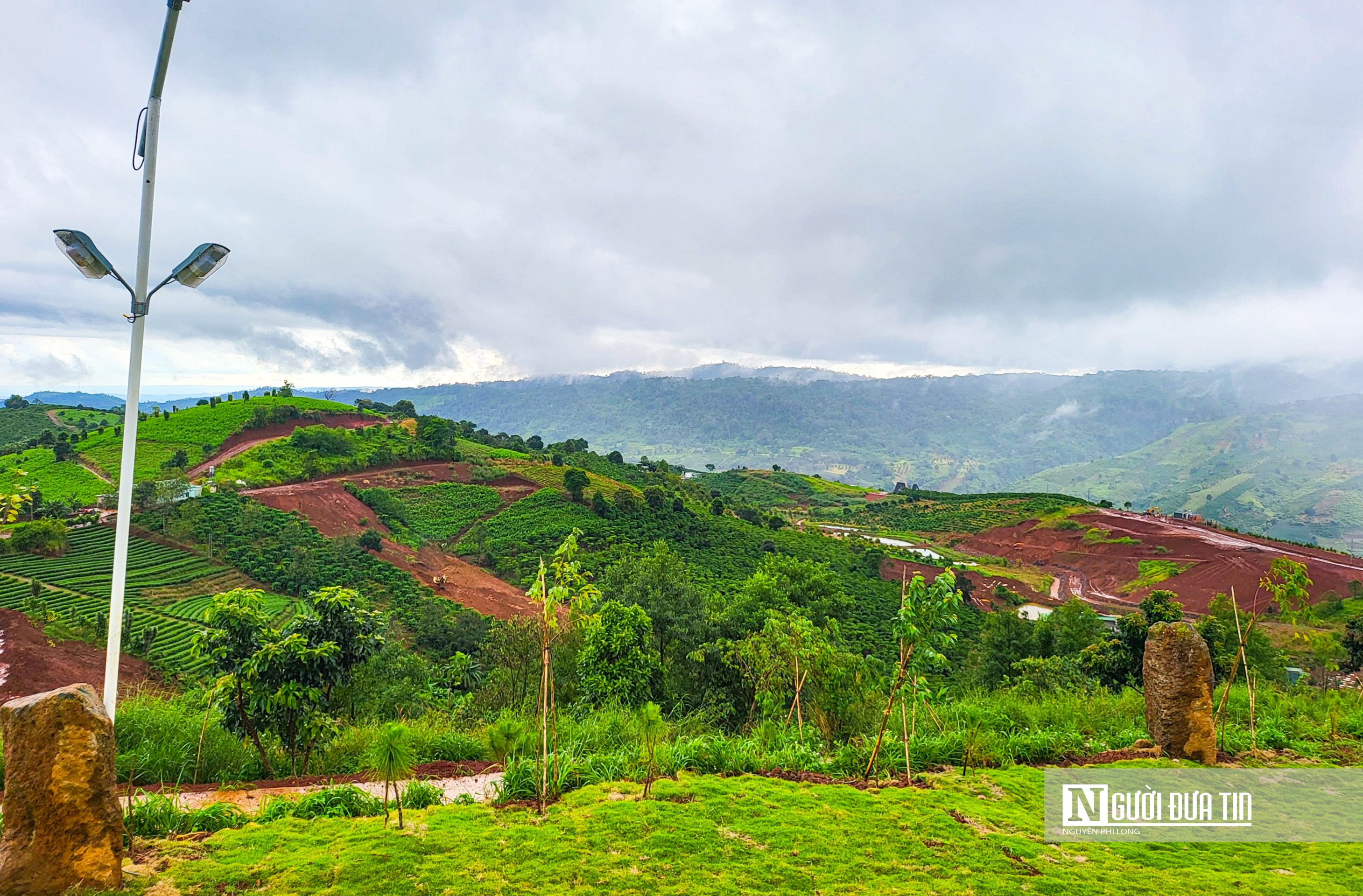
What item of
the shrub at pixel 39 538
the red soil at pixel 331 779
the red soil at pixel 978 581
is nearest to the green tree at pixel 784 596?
the red soil at pixel 331 779

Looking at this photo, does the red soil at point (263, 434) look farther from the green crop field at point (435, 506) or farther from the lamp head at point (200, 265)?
the lamp head at point (200, 265)

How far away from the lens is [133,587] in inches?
1554

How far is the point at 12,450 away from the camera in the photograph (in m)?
68.7

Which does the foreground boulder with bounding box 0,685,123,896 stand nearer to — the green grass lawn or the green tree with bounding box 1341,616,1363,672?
the green grass lawn

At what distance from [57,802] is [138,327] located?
3983mm

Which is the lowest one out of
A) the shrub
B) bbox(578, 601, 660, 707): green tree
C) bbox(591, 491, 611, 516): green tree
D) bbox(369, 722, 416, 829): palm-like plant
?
bbox(578, 601, 660, 707): green tree

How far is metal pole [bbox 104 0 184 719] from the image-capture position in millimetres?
5043

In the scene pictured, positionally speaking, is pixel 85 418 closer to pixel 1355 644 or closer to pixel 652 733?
pixel 652 733

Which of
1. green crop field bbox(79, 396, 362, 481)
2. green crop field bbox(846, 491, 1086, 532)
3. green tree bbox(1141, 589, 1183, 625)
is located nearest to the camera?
green tree bbox(1141, 589, 1183, 625)

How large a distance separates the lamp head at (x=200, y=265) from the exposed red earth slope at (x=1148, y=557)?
76100 mm

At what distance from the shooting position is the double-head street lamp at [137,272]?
16.1ft

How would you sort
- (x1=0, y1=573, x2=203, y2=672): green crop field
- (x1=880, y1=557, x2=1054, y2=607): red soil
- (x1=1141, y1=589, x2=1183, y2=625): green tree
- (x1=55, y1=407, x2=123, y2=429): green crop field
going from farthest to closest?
(x1=55, y1=407, x2=123, y2=429): green crop field < (x1=880, y1=557, x2=1054, y2=607): red soil < (x1=0, y1=573, x2=203, y2=672): green crop field < (x1=1141, y1=589, x2=1183, y2=625): green tree

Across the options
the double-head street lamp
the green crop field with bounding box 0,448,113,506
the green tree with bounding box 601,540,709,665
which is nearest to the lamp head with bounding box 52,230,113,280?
the double-head street lamp

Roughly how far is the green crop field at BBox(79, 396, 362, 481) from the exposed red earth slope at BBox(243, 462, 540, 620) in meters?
15.2
